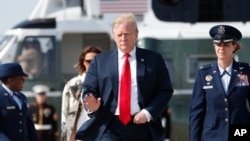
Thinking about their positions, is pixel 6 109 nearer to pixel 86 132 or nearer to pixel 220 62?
pixel 86 132

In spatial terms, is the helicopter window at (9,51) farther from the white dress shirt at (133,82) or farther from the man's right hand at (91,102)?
the man's right hand at (91,102)

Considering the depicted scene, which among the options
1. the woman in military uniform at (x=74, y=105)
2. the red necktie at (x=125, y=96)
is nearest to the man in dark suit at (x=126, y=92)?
the red necktie at (x=125, y=96)

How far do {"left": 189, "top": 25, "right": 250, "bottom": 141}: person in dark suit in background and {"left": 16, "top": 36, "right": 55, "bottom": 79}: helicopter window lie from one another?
309 inches

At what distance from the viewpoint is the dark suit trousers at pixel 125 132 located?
7.80 metres

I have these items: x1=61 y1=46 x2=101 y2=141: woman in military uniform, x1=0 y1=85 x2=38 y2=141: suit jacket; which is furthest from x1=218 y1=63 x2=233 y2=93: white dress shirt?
x1=0 y1=85 x2=38 y2=141: suit jacket

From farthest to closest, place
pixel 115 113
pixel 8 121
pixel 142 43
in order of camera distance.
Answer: pixel 142 43 < pixel 8 121 < pixel 115 113

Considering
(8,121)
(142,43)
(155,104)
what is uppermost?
(155,104)

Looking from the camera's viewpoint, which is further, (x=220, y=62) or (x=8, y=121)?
(x=8, y=121)

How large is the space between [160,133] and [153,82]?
410 millimetres

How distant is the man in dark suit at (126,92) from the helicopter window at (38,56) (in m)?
7.98

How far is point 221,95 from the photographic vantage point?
813cm

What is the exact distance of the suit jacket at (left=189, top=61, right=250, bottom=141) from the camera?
812cm

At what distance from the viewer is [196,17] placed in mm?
→ 16188

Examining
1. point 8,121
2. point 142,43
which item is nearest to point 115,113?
point 8,121
